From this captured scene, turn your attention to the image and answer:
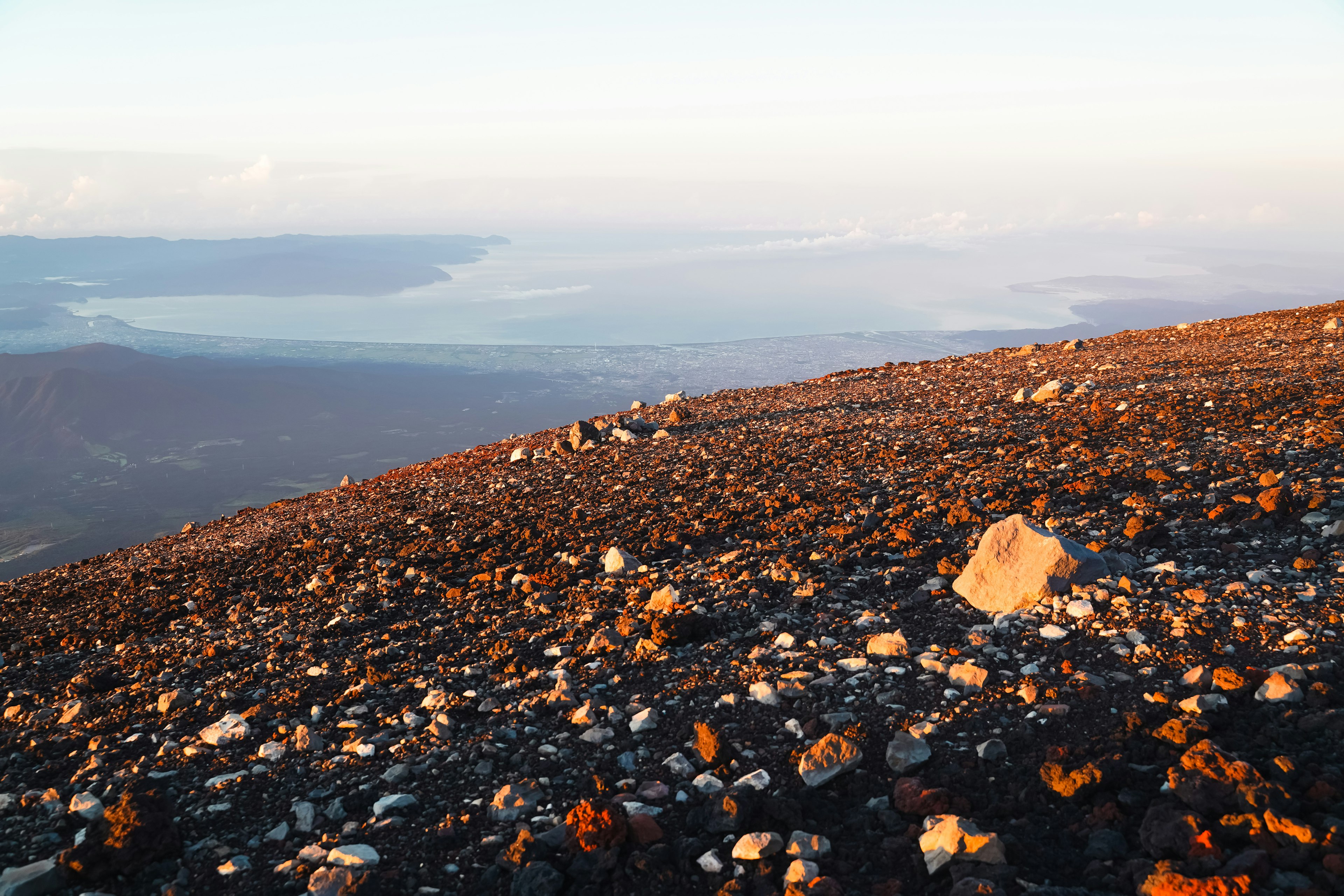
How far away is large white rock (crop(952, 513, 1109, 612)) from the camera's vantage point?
20.5ft

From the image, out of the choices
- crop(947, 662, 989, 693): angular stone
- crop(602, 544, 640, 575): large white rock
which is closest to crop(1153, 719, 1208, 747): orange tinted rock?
crop(947, 662, 989, 693): angular stone

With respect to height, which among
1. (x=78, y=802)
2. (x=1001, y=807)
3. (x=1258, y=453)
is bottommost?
(x=78, y=802)

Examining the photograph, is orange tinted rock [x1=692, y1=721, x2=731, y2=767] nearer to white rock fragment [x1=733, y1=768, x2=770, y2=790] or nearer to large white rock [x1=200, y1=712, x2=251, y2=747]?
white rock fragment [x1=733, y1=768, x2=770, y2=790]

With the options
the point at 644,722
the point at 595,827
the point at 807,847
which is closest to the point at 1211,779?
the point at 807,847

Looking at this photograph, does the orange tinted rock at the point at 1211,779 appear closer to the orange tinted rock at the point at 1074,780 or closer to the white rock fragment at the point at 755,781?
the orange tinted rock at the point at 1074,780

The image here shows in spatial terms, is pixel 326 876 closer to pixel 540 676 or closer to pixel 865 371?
pixel 540 676

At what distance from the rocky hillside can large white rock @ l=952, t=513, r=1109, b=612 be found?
0.03m

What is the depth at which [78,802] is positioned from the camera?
4.87m

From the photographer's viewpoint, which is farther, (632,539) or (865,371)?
(865,371)

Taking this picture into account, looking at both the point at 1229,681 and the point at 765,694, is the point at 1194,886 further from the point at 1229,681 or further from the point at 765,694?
the point at 765,694

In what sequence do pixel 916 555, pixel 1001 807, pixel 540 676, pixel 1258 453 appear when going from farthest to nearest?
1. pixel 1258 453
2. pixel 916 555
3. pixel 540 676
4. pixel 1001 807

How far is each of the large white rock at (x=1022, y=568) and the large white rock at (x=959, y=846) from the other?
2923 mm

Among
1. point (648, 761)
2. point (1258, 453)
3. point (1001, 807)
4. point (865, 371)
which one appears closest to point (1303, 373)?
point (1258, 453)

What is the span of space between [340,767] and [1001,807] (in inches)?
164
